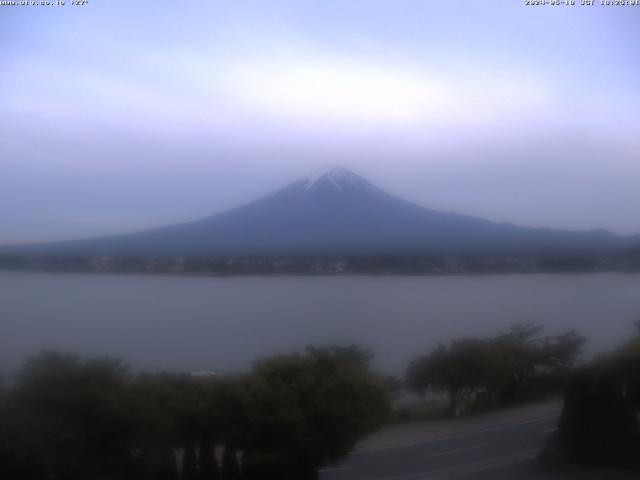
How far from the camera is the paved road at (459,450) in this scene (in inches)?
199

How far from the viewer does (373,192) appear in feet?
17.0

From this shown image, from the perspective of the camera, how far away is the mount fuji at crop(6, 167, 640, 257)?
497 centimetres

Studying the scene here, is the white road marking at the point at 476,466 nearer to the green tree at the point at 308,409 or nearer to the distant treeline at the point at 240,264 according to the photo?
the green tree at the point at 308,409

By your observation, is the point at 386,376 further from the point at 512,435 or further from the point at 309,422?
the point at 512,435

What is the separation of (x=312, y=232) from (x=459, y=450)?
1.78 m

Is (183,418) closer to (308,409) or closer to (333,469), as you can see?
(308,409)

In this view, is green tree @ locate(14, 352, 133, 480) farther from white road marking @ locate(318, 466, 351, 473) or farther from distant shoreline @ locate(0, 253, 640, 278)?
white road marking @ locate(318, 466, 351, 473)

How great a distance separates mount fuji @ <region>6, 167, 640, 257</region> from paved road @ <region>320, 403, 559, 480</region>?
1200 mm

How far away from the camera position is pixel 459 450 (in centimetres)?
514

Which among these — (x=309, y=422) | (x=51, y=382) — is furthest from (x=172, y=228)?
(x=309, y=422)

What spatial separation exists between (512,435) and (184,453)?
7.48ft

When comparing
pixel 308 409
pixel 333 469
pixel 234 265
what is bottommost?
pixel 333 469

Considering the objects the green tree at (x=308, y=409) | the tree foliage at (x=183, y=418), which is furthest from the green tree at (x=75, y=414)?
the green tree at (x=308, y=409)

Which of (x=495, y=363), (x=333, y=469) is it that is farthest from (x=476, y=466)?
(x=333, y=469)
